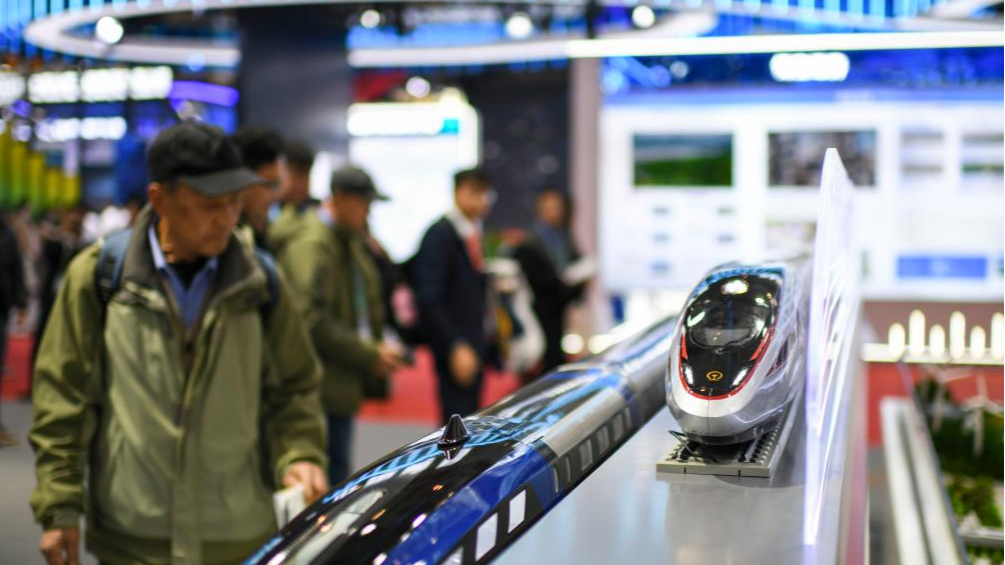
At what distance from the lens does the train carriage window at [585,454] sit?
1.83 metres

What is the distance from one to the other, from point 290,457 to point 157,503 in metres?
0.32

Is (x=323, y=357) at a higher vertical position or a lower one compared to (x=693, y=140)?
lower

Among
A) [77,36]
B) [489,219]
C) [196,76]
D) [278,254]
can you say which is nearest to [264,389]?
[278,254]

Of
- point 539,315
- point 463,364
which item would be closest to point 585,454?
point 463,364

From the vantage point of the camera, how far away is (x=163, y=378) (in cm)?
229

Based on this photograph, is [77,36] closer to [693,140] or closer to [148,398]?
[693,140]

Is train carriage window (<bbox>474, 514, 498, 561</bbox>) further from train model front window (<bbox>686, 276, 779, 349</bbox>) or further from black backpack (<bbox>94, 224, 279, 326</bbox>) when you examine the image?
black backpack (<bbox>94, 224, 279, 326</bbox>)

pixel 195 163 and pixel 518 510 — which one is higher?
pixel 195 163

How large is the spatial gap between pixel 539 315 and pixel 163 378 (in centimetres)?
553

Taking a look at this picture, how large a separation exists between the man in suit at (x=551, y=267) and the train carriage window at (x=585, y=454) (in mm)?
5607

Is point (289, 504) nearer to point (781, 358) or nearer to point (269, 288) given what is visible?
point (269, 288)

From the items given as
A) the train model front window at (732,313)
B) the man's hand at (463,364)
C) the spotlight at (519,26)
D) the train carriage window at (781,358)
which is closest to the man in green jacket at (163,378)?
the train model front window at (732,313)

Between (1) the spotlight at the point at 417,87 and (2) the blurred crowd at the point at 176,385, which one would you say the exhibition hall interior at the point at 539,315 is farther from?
(1) the spotlight at the point at 417,87

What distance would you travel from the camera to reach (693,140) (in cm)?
841
